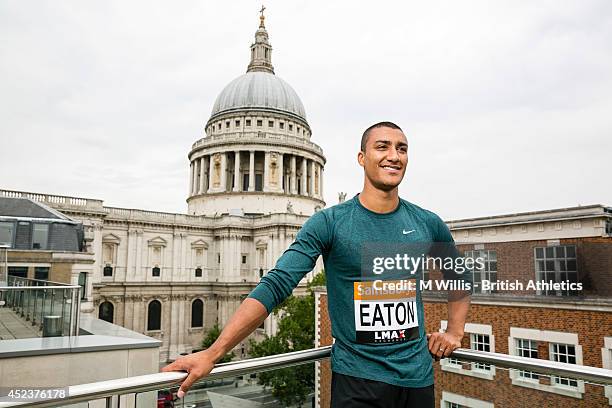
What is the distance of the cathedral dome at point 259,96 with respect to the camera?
69.6 meters

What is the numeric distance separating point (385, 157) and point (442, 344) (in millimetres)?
1549

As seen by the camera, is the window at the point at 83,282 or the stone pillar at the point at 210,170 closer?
the window at the point at 83,282

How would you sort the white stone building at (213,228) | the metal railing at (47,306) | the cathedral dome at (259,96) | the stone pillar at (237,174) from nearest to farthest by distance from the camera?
the metal railing at (47,306) < the white stone building at (213,228) < the stone pillar at (237,174) < the cathedral dome at (259,96)

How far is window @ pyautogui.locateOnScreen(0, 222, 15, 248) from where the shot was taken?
87.3 feet

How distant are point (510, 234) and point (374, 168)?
60.2 feet

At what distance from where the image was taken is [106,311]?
159 feet

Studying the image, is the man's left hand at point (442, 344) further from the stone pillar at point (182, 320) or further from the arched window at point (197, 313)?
the arched window at point (197, 313)

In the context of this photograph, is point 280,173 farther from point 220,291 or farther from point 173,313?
point 173,313

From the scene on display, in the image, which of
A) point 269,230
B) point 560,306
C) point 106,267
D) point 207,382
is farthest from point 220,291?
point 207,382

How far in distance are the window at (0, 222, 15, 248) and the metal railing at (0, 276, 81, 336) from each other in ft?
61.4

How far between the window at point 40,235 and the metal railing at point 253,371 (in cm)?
2817

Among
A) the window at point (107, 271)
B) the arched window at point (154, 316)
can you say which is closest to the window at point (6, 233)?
the window at point (107, 271)

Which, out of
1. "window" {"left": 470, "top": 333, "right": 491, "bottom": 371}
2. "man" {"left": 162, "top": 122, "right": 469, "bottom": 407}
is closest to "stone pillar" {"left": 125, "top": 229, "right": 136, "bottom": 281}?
"window" {"left": 470, "top": 333, "right": 491, "bottom": 371}

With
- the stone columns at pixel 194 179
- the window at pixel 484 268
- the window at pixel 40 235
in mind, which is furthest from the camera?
the stone columns at pixel 194 179
